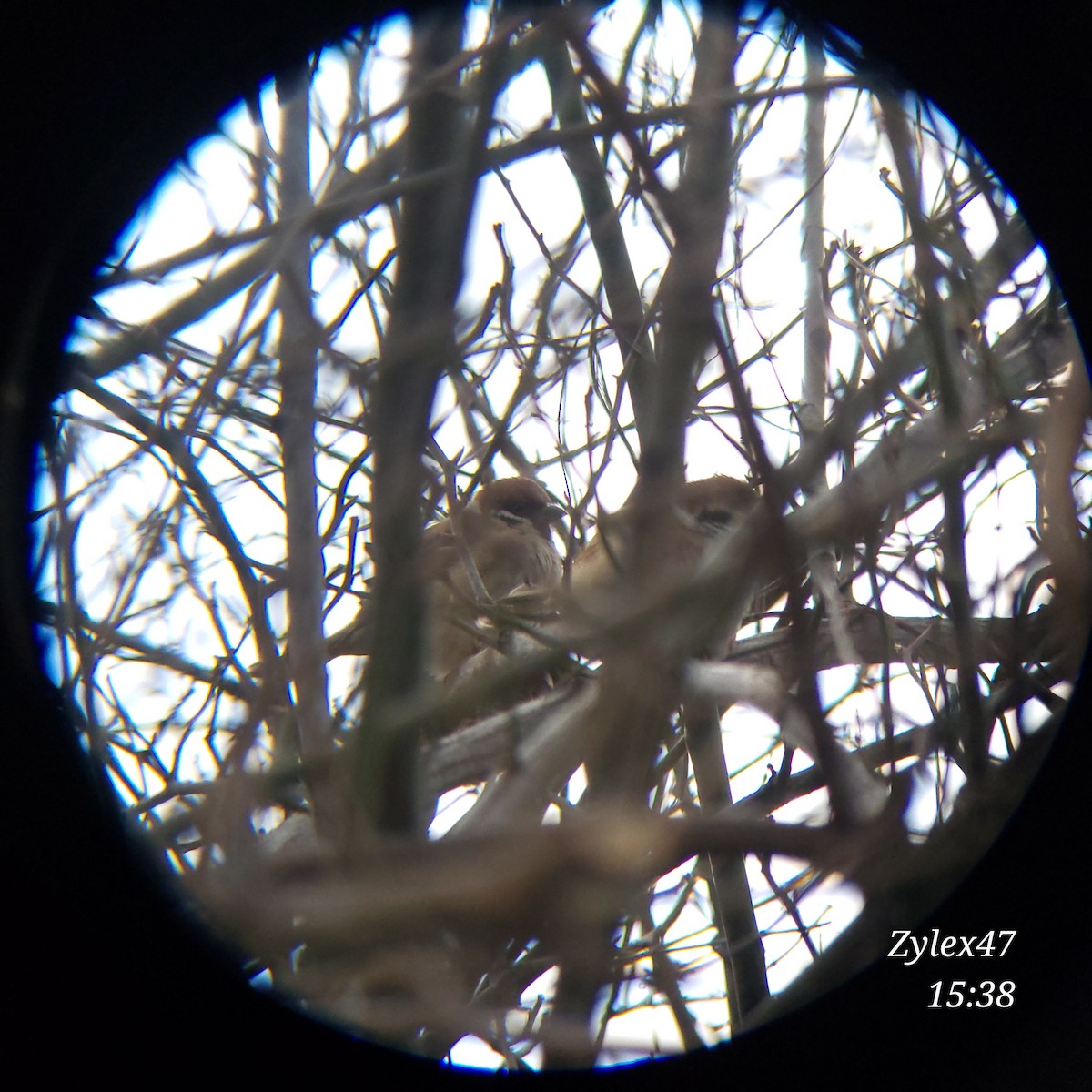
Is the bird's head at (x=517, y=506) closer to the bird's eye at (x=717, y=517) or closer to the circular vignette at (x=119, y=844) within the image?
the bird's eye at (x=717, y=517)

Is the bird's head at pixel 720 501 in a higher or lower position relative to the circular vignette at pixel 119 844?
higher

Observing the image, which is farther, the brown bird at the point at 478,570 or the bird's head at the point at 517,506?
the bird's head at the point at 517,506

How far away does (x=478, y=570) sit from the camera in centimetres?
439

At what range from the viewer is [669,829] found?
1.74 metres

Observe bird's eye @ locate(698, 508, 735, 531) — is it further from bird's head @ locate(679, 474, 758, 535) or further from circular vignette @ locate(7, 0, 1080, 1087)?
circular vignette @ locate(7, 0, 1080, 1087)

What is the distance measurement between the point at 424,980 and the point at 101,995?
19.3 inches

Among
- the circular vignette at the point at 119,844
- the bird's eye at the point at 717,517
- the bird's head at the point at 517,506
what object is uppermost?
the bird's head at the point at 517,506

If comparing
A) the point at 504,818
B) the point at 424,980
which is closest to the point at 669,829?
the point at 504,818

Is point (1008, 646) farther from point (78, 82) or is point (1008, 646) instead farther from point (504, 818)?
point (78, 82)

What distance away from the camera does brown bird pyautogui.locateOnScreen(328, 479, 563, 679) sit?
2355 millimetres

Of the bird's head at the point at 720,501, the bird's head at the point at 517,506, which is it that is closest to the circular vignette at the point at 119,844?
the bird's head at the point at 720,501

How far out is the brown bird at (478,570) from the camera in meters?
2.36

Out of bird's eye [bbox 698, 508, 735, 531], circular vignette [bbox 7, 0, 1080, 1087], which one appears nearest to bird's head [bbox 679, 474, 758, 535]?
bird's eye [bbox 698, 508, 735, 531]

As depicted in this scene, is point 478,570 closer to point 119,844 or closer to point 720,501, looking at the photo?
point 720,501
